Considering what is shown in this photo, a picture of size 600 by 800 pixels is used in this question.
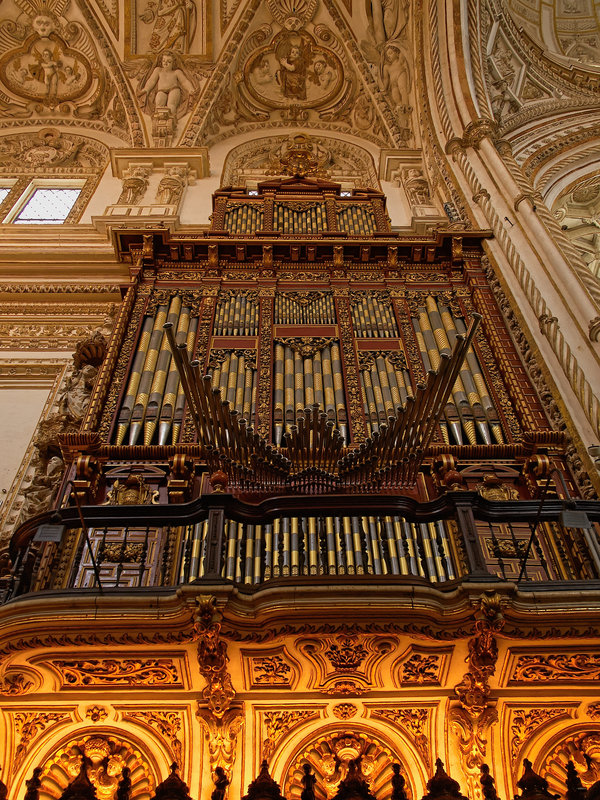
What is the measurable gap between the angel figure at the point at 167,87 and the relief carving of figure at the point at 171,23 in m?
0.45

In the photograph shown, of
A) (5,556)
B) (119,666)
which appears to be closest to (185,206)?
(5,556)

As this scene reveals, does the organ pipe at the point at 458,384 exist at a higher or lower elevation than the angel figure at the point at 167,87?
lower

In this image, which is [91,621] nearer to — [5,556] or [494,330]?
[5,556]

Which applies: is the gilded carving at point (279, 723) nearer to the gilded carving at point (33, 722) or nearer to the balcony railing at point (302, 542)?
the balcony railing at point (302, 542)

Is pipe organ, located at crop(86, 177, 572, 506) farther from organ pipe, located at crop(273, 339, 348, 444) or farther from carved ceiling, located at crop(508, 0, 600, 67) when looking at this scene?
carved ceiling, located at crop(508, 0, 600, 67)

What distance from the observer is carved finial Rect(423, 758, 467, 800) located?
17.8ft

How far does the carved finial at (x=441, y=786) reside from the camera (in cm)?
541

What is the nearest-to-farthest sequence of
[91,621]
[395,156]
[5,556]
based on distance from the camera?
[91,621] < [5,556] < [395,156]

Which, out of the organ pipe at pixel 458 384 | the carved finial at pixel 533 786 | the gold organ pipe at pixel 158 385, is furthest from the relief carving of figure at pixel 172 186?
the carved finial at pixel 533 786

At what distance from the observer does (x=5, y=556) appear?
6.52 metres

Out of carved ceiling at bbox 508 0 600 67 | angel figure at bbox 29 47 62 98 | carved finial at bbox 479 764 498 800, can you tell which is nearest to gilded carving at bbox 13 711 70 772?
carved finial at bbox 479 764 498 800

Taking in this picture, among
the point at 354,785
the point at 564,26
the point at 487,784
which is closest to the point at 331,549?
the point at 354,785

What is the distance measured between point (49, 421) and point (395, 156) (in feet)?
31.4

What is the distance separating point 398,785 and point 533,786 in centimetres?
94
